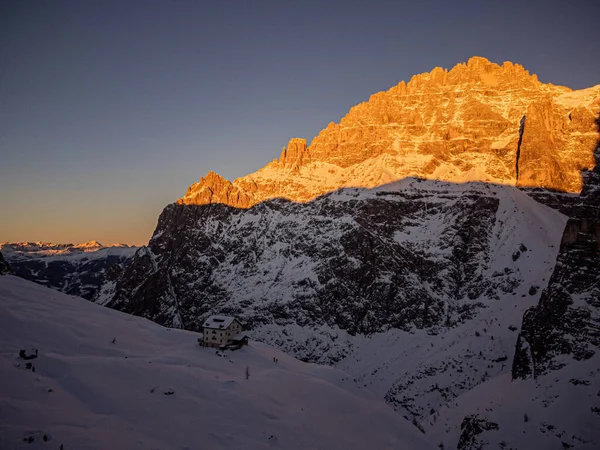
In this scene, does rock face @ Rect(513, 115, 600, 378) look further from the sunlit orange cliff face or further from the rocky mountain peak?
the rocky mountain peak

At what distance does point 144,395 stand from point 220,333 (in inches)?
1207

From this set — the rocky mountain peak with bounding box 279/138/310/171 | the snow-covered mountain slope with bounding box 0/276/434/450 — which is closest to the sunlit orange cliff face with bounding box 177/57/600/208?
the rocky mountain peak with bounding box 279/138/310/171

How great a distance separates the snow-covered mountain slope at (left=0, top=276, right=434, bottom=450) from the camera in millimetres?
18484

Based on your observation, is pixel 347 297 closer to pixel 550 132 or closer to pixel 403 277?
pixel 403 277

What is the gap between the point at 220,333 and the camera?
54.4 meters

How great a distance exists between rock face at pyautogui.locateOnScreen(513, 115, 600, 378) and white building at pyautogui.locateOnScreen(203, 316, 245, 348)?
133 feet

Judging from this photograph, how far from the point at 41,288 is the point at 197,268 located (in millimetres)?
108819

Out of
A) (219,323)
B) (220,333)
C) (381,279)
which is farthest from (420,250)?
(220,333)

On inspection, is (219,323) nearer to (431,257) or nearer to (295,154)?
(431,257)

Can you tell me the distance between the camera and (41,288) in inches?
1761

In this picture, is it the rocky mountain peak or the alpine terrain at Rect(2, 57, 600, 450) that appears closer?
the alpine terrain at Rect(2, 57, 600, 450)

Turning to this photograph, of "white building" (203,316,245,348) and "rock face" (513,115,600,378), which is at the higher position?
"rock face" (513,115,600,378)

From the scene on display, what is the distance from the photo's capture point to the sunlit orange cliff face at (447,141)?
138m

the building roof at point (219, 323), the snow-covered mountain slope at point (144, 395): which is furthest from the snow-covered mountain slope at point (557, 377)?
the building roof at point (219, 323)
